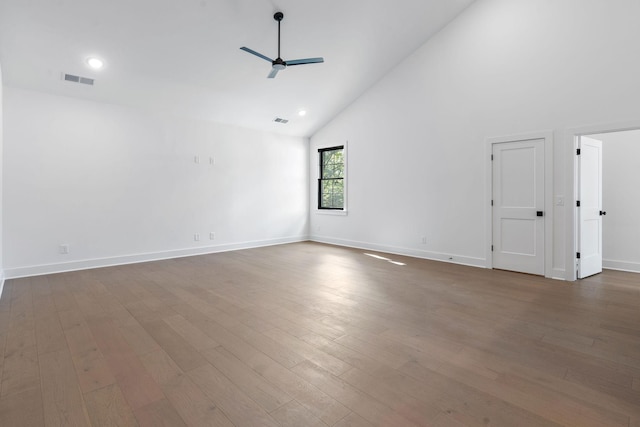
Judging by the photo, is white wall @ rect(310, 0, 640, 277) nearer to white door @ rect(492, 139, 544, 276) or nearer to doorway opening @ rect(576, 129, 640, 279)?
white door @ rect(492, 139, 544, 276)

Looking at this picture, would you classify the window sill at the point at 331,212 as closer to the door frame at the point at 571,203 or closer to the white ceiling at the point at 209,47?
the white ceiling at the point at 209,47

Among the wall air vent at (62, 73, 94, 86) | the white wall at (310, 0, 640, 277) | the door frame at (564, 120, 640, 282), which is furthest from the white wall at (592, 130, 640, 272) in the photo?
the wall air vent at (62, 73, 94, 86)

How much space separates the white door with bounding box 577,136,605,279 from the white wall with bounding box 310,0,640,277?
0.25 m

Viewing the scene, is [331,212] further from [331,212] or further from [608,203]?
[608,203]

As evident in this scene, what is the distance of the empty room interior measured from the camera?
2012 mm

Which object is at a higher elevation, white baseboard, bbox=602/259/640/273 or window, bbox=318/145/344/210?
window, bbox=318/145/344/210

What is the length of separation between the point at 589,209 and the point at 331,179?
4952mm

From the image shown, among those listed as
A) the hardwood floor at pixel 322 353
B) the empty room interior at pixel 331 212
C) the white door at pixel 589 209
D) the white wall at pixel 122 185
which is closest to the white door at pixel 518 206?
the empty room interior at pixel 331 212

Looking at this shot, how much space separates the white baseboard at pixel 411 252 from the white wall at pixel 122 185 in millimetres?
1516

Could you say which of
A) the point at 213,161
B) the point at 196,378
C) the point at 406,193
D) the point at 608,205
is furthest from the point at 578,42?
the point at 213,161

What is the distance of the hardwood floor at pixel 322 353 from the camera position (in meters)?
1.75

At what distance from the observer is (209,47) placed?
4.72 meters

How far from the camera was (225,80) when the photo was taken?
5.53 metres

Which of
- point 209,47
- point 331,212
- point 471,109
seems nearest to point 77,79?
point 209,47
